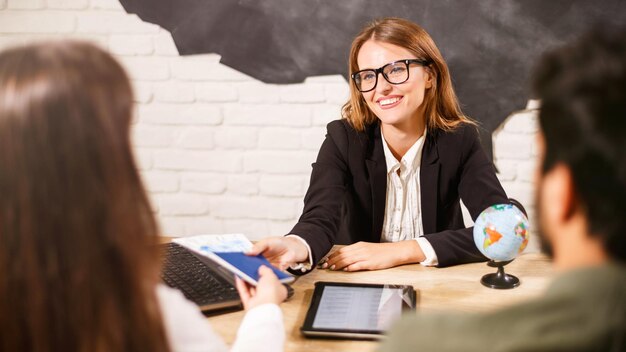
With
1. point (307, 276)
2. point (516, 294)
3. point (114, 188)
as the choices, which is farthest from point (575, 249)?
point (307, 276)

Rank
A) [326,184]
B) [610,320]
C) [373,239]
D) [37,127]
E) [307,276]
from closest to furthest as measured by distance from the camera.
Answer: [610,320]
[37,127]
[307,276]
[326,184]
[373,239]

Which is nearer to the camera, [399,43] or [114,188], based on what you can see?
[114,188]

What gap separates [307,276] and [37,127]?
2.90 feet

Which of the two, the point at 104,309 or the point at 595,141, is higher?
the point at 595,141

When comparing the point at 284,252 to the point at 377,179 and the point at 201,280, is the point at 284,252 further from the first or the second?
the point at 377,179

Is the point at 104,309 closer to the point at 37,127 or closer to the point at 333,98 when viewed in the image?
the point at 37,127

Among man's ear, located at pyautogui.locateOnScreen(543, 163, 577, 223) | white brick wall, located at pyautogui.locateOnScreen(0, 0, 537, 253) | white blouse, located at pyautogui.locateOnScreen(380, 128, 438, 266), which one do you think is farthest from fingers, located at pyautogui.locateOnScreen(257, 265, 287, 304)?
white brick wall, located at pyautogui.locateOnScreen(0, 0, 537, 253)

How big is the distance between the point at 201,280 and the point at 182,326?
1.60ft

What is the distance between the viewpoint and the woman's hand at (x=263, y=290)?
3.85 ft

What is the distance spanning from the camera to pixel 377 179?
6.35 ft

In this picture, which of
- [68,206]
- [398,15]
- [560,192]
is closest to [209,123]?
[398,15]

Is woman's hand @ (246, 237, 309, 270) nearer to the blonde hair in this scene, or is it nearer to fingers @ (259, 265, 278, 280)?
fingers @ (259, 265, 278, 280)

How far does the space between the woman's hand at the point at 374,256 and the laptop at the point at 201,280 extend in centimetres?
30

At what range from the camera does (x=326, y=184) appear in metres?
1.88
